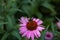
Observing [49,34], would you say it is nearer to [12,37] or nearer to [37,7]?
[12,37]

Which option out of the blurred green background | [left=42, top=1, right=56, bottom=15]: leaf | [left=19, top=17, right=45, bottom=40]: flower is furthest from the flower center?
[left=42, top=1, right=56, bottom=15]: leaf

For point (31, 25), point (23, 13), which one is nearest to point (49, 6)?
point (23, 13)

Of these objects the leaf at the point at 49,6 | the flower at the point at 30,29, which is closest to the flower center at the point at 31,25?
the flower at the point at 30,29

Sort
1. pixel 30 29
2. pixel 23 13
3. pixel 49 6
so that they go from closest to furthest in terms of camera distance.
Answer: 1. pixel 30 29
2. pixel 23 13
3. pixel 49 6

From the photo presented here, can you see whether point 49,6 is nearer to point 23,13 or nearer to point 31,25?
point 23,13

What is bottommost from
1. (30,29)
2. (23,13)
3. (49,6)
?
(30,29)

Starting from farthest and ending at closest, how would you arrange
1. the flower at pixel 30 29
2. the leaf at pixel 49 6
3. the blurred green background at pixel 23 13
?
the leaf at pixel 49 6
the blurred green background at pixel 23 13
the flower at pixel 30 29

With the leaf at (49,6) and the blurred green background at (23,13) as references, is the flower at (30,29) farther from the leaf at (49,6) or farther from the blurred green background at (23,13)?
the leaf at (49,6)

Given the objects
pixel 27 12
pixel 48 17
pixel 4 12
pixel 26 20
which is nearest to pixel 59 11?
pixel 48 17
